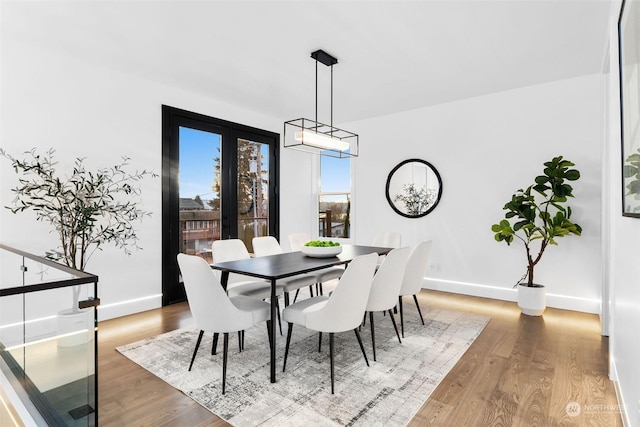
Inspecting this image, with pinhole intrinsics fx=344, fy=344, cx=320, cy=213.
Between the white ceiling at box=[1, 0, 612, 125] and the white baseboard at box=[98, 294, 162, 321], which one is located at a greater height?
the white ceiling at box=[1, 0, 612, 125]

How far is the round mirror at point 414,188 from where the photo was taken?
5.11 metres

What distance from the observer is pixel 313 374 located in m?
2.48

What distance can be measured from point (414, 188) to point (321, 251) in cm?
264

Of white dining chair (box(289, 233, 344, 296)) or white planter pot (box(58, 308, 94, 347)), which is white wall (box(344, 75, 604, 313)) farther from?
white planter pot (box(58, 308, 94, 347))

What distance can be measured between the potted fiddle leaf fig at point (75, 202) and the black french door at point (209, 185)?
1.76ft

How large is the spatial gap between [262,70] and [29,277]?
284cm

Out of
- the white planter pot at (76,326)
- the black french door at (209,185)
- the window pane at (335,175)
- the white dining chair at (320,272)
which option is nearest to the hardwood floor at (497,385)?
the white planter pot at (76,326)

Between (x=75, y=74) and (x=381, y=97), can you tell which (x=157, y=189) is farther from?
(x=381, y=97)

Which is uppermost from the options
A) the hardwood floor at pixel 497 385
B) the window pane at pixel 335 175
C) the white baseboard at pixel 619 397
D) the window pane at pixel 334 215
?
the window pane at pixel 335 175

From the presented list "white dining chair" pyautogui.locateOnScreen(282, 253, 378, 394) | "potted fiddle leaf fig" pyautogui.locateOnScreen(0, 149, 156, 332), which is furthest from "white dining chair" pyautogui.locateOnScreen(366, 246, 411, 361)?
"potted fiddle leaf fig" pyautogui.locateOnScreen(0, 149, 156, 332)

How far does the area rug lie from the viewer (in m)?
2.02

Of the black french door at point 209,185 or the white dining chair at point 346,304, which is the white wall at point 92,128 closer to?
the black french door at point 209,185

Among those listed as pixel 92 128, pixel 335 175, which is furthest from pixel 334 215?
pixel 92 128

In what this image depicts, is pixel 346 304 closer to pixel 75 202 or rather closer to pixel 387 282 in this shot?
pixel 387 282
